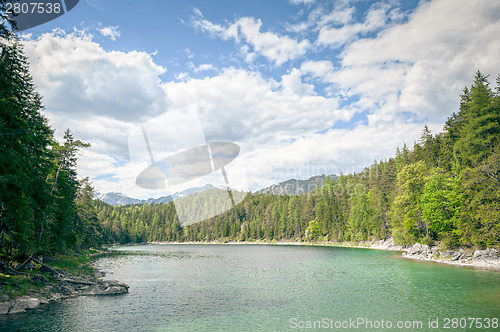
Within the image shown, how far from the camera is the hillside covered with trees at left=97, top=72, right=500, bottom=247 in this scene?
41.2 meters

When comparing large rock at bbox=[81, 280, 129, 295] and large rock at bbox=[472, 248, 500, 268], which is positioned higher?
large rock at bbox=[472, 248, 500, 268]

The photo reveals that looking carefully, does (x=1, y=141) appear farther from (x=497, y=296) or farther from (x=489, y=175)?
(x=489, y=175)

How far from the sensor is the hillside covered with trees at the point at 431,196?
4122cm

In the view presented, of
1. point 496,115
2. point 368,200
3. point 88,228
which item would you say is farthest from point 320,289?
point 368,200

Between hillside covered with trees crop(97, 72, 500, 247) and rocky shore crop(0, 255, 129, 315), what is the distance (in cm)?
5053

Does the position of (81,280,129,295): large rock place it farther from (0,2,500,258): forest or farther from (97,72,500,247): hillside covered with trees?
(97,72,500,247): hillside covered with trees

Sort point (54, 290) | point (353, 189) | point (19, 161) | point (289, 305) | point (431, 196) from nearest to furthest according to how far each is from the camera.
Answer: point (19, 161) < point (289, 305) < point (54, 290) < point (431, 196) < point (353, 189)

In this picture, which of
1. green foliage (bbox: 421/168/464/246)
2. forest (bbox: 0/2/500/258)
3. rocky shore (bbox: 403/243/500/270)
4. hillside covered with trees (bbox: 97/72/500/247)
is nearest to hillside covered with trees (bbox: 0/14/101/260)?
forest (bbox: 0/2/500/258)

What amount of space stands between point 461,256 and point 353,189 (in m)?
71.3

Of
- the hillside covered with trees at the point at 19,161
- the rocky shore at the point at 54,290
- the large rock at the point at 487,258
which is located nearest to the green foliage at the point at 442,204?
the large rock at the point at 487,258

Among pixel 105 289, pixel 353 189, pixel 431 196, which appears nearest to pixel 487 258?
pixel 431 196

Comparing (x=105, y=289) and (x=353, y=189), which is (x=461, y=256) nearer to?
(x=105, y=289)

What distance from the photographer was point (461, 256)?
4631 cm

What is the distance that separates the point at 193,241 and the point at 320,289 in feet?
589
